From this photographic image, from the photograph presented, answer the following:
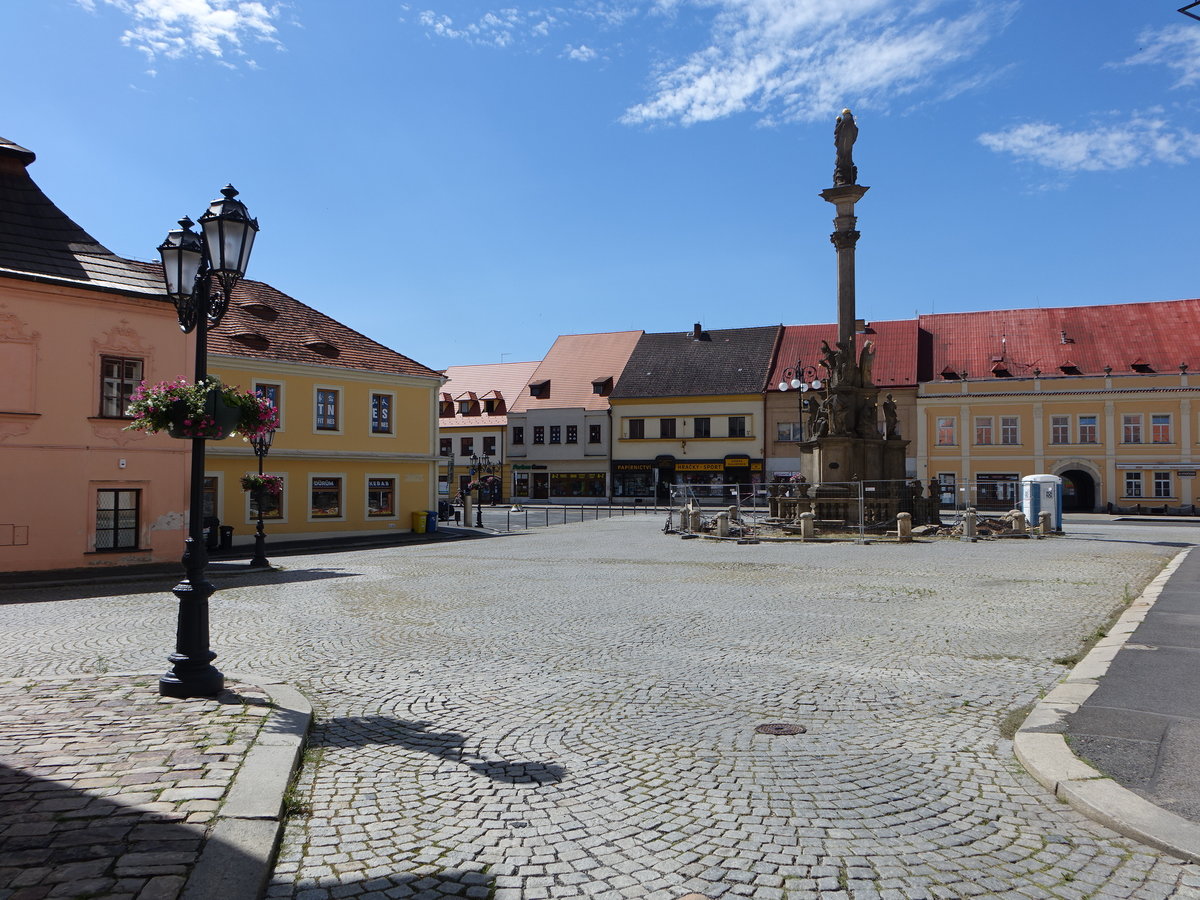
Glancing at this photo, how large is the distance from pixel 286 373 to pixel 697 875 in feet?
94.4

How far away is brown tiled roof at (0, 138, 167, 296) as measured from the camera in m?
19.6

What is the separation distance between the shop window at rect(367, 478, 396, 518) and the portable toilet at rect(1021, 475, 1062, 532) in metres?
23.4

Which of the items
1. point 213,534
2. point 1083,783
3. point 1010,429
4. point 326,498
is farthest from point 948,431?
point 1083,783

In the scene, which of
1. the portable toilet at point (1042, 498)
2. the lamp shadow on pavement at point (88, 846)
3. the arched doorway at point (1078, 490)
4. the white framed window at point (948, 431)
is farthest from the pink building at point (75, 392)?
the arched doorway at point (1078, 490)

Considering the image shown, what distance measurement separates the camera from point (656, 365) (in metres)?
61.9

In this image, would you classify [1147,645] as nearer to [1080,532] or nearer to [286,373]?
[1080,532]

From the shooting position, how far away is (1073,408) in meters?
49.0

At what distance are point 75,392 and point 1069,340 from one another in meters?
52.2

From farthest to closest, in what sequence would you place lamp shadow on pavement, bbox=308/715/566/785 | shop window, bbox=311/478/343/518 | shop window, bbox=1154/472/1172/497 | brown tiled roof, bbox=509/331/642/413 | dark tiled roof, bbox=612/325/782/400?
brown tiled roof, bbox=509/331/642/413 < dark tiled roof, bbox=612/325/782/400 < shop window, bbox=1154/472/1172/497 < shop window, bbox=311/478/343/518 < lamp shadow on pavement, bbox=308/715/566/785

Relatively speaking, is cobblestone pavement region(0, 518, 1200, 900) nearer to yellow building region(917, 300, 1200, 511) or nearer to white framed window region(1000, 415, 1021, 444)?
yellow building region(917, 300, 1200, 511)

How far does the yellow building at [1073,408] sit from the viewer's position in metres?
47.4

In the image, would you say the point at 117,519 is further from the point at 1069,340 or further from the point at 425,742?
the point at 1069,340

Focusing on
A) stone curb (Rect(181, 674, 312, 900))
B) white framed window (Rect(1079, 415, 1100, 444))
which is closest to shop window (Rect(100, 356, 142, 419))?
stone curb (Rect(181, 674, 312, 900))

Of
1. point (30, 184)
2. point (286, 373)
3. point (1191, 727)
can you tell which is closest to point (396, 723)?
point (1191, 727)
